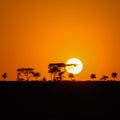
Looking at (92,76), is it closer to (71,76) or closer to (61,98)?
(71,76)

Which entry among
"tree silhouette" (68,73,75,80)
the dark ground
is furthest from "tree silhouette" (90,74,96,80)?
the dark ground

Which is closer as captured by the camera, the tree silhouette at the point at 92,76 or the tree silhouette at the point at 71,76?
the tree silhouette at the point at 92,76

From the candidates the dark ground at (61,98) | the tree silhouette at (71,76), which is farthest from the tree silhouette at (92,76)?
the dark ground at (61,98)

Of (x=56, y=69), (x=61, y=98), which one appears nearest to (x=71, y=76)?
(x=56, y=69)

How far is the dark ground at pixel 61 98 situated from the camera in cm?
4962

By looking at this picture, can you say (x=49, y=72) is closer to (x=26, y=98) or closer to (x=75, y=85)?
(x=75, y=85)

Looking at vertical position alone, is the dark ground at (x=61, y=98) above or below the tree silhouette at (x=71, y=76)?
below

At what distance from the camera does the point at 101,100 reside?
5559 centimetres

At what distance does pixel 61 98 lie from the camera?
185 feet

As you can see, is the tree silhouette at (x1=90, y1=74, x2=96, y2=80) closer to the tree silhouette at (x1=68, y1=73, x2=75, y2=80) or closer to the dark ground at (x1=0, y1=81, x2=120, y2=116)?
the tree silhouette at (x1=68, y1=73, x2=75, y2=80)

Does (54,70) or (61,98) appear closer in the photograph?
(61,98)

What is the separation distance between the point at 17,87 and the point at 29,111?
1516cm

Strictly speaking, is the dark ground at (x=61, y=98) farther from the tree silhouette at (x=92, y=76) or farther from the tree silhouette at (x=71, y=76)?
the tree silhouette at (x=71, y=76)

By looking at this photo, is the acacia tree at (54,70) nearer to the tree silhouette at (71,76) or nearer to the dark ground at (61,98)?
the tree silhouette at (71,76)
